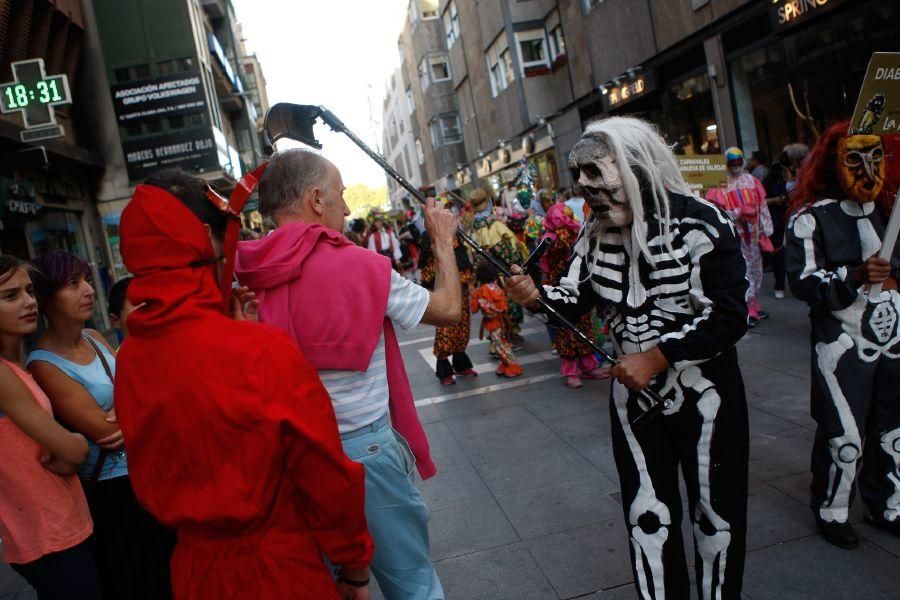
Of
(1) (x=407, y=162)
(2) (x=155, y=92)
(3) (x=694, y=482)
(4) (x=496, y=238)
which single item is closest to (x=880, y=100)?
(3) (x=694, y=482)

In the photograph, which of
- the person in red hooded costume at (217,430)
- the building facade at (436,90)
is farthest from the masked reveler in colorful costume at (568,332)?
the building facade at (436,90)

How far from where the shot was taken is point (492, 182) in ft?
95.5

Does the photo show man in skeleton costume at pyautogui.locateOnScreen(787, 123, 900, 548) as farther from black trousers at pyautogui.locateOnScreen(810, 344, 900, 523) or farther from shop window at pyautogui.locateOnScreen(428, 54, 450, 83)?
shop window at pyautogui.locateOnScreen(428, 54, 450, 83)

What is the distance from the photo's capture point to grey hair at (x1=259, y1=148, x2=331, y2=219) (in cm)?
216

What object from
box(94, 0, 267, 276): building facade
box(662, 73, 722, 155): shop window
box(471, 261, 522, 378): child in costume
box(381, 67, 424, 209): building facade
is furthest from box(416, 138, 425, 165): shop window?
box(471, 261, 522, 378): child in costume

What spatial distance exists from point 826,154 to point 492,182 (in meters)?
26.2

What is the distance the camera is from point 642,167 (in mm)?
2336

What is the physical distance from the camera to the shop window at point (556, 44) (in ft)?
65.8

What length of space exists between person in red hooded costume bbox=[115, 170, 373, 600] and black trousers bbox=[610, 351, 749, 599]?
1146mm

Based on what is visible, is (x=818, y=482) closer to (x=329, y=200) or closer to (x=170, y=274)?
(x=329, y=200)

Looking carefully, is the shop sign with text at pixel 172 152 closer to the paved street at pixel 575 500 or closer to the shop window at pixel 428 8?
the paved street at pixel 575 500

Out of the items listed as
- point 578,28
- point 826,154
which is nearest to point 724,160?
point 826,154

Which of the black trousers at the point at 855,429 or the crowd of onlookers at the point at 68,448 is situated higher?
the crowd of onlookers at the point at 68,448

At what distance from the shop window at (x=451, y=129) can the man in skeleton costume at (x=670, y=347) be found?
117 ft
